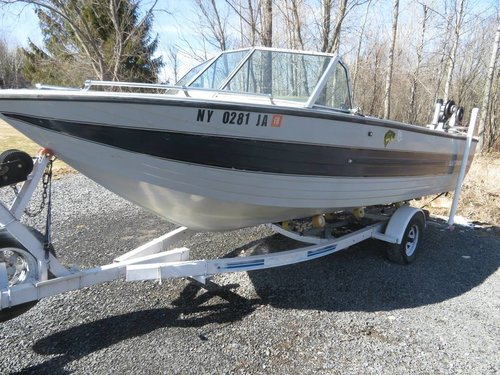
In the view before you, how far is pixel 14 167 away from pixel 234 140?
4.96 ft

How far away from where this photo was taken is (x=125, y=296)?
3621 mm

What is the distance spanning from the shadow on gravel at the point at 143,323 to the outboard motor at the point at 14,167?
3.93 ft

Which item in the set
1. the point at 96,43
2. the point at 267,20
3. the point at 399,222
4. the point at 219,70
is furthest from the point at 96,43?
the point at 399,222

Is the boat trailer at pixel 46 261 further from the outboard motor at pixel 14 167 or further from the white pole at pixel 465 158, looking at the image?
the white pole at pixel 465 158

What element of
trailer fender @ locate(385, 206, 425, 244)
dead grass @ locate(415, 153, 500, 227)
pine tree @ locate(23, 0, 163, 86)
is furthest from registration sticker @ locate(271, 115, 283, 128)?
pine tree @ locate(23, 0, 163, 86)

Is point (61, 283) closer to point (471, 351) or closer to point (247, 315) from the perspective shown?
point (247, 315)

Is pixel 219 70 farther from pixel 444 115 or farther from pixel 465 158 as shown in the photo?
pixel 465 158

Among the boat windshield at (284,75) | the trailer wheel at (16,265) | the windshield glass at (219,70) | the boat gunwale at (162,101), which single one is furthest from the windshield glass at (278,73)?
the trailer wheel at (16,265)

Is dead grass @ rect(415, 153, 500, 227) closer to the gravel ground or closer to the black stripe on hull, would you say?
the gravel ground

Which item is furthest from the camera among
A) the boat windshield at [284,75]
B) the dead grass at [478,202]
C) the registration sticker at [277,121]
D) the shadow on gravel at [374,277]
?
the dead grass at [478,202]

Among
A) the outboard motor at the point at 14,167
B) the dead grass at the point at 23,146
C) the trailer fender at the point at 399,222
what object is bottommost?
the dead grass at the point at 23,146

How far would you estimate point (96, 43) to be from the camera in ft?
59.4

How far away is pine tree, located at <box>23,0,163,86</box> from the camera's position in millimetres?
16844

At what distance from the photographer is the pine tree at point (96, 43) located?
663 inches
